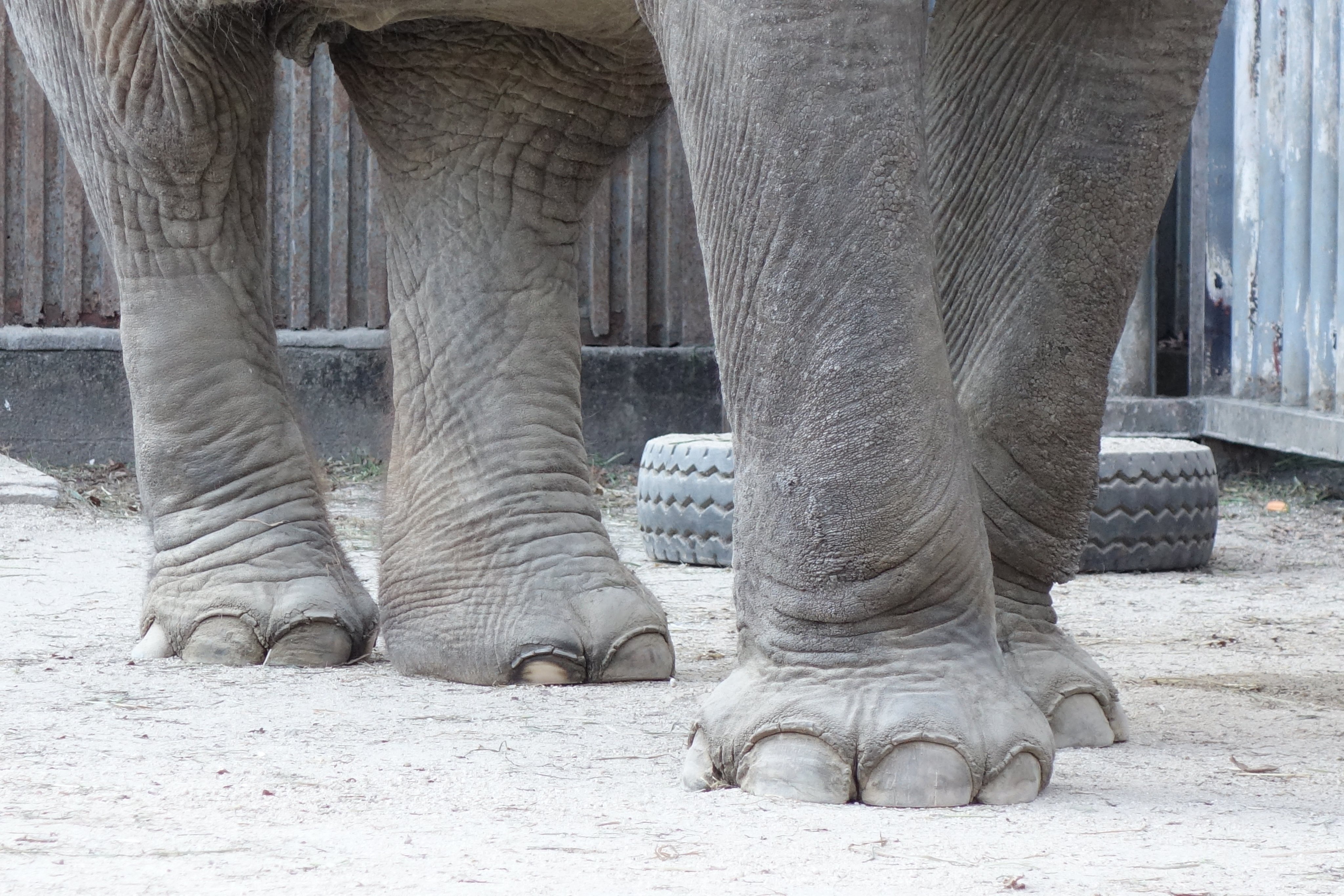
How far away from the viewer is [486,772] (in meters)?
1.76

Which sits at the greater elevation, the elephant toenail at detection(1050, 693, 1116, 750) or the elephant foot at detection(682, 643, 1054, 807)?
the elephant foot at detection(682, 643, 1054, 807)

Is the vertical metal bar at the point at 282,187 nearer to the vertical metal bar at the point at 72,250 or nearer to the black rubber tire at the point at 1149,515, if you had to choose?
the vertical metal bar at the point at 72,250

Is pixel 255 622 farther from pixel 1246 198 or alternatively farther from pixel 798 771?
pixel 1246 198

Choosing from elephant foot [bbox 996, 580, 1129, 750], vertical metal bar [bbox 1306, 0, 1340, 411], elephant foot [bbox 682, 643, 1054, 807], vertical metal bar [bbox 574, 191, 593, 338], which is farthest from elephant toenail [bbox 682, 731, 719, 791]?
vertical metal bar [bbox 574, 191, 593, 338]

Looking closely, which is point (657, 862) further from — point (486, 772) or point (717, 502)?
point (717, 502)

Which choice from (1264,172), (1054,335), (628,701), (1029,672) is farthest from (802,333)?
(1264,172)

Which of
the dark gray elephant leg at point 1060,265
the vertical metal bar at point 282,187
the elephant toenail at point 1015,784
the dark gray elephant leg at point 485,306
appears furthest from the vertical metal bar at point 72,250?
the elephant toenail at point 1015,784

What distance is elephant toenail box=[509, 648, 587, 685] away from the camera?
236 cm

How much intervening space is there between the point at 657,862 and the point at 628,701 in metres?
0.82

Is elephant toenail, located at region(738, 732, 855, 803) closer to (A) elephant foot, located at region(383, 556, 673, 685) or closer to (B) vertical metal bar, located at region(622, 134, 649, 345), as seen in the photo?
(A) elephant foot, located at region(383, 556, 673, 685)

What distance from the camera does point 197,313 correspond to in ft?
8.80

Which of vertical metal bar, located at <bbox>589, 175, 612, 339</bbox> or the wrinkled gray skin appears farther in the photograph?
vertical metal bar, located at <bbox>589, 175, 612, 339</bbox>

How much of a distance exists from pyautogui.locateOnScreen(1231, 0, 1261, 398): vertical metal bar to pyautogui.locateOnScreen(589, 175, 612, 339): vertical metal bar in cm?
199

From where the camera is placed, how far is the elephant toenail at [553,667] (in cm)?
236
